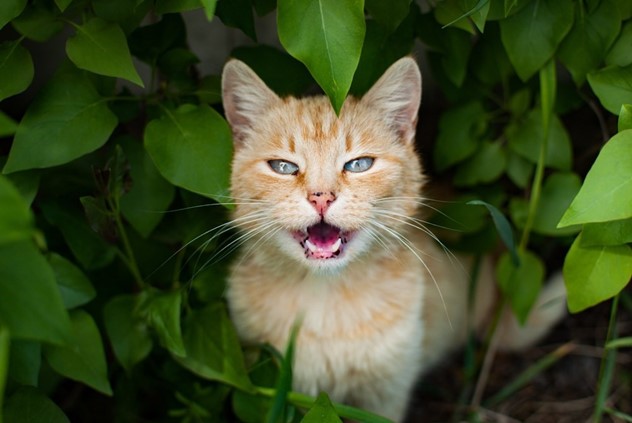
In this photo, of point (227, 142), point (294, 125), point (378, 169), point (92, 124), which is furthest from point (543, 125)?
point (92, 124)

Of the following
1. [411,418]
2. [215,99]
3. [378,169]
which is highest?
[215,99]

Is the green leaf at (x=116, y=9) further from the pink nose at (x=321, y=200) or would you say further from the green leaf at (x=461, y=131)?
the green leaf at (x=461, y=131)

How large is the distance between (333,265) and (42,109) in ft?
2.47

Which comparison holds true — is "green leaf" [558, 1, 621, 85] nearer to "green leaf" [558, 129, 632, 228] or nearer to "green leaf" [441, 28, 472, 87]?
"green leaf" [441, 28, 472, 87]

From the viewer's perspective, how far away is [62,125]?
1.58m

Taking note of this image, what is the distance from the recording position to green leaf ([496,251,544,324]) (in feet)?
7.03

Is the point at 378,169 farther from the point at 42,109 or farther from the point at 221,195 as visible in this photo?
the point at 42,109

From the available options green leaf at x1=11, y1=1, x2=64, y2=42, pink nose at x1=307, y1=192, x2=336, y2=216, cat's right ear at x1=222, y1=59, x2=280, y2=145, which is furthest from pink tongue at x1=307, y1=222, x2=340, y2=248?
green leaf at x1=11, y1=1, x2=64, y2=42

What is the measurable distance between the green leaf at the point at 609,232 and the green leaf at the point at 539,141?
494mm

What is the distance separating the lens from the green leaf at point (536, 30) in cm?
176

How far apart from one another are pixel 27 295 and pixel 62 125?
0.57 m

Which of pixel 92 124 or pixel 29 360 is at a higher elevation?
pixel 92 124

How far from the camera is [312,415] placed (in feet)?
4.90

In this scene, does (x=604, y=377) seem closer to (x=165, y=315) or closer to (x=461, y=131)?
(x=461, y=131)
